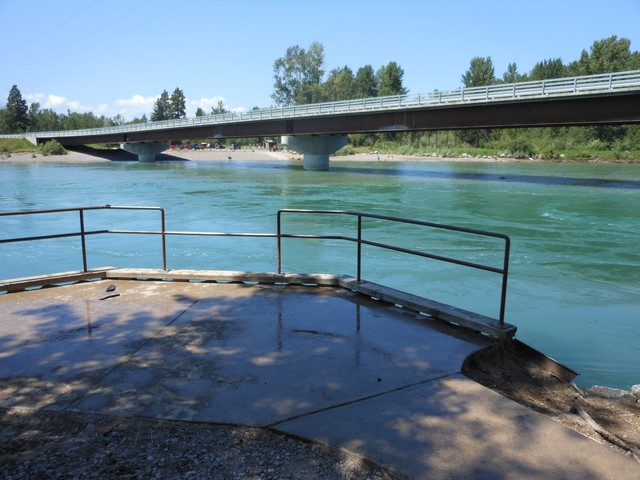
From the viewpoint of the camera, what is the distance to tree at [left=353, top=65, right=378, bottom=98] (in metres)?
130

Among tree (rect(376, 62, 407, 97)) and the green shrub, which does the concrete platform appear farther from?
tree (rect(376, 62, 407, 97))

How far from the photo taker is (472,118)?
37156 mm

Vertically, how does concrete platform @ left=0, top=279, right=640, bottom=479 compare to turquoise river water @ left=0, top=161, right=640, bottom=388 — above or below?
above

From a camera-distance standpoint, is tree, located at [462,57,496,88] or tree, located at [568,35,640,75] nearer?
tree, located at [568,35,640,75]

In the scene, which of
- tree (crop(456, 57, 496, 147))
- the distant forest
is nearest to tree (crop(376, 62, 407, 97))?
the distant forest

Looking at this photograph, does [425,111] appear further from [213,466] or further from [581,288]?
[213,466]

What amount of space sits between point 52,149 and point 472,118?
75.0 metres

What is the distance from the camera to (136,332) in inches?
210

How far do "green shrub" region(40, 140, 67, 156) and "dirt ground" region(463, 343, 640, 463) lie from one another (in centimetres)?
9488

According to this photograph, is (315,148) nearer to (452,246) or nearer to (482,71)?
(452,246)

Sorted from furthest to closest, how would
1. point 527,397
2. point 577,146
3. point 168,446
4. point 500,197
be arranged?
point 577,146, point 500,197, point 527,397, point 168,446

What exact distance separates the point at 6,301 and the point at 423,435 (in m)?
5.59

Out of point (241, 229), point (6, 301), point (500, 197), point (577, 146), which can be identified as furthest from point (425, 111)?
point (577, 146)

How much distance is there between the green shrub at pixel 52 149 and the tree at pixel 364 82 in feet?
232
